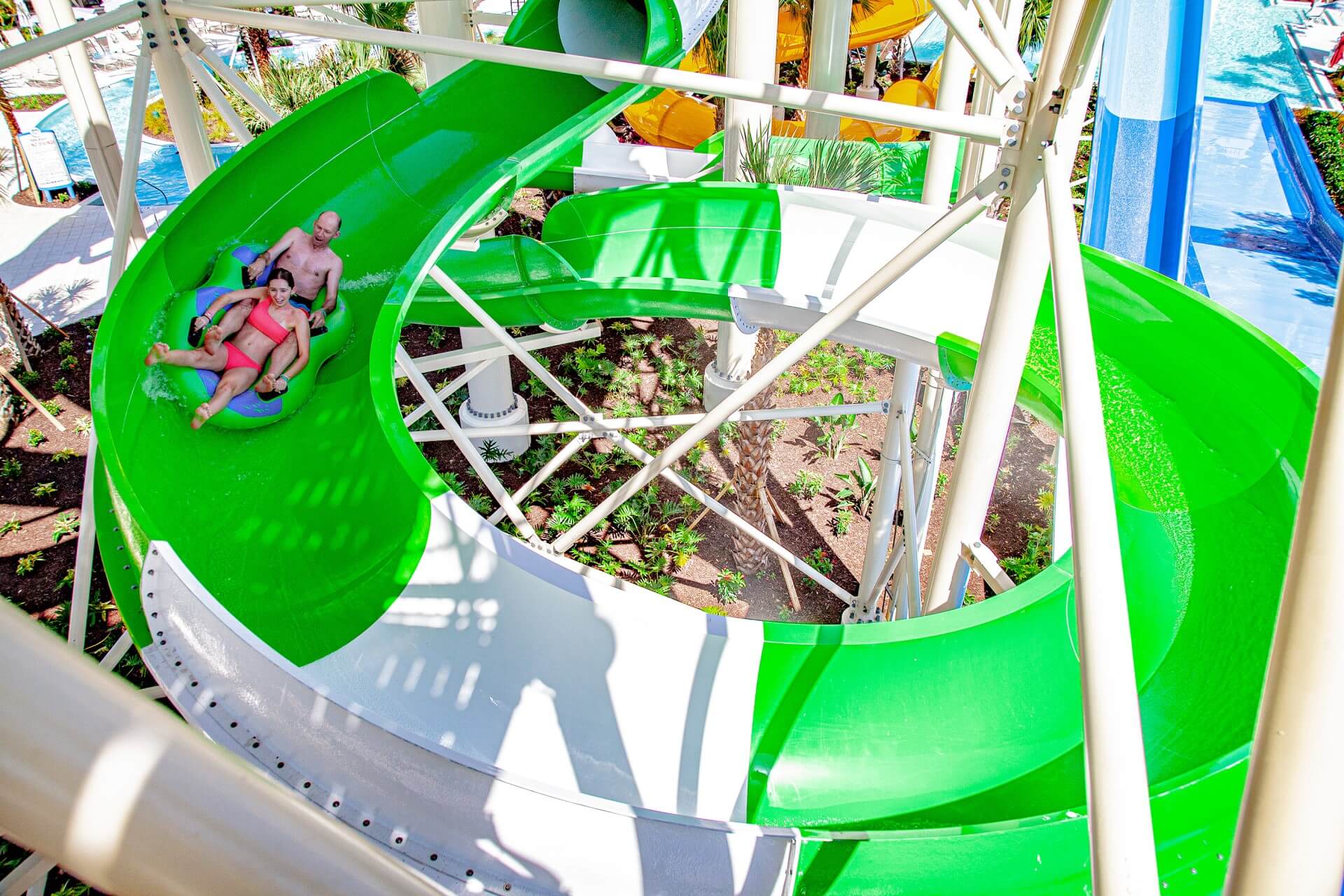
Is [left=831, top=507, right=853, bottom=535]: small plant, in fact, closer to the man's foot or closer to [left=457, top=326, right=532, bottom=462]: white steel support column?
[left=457, top=326, right=532, bottom=462]: white steel support column

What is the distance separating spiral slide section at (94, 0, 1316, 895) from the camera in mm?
2611

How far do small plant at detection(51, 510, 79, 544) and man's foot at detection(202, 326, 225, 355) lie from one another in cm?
496

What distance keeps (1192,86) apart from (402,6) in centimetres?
1265

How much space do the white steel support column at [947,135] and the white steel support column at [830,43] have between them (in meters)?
2.37

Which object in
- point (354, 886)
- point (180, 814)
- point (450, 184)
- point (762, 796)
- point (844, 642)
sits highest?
point (180, 814)

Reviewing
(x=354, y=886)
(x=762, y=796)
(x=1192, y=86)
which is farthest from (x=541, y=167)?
(x=1192, y=86)

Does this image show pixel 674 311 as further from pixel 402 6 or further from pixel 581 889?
pixel 402 6

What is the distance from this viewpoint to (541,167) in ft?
18.5

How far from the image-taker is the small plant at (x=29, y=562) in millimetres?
8258

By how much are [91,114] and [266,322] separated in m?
3.11

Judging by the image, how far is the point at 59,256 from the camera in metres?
13.5

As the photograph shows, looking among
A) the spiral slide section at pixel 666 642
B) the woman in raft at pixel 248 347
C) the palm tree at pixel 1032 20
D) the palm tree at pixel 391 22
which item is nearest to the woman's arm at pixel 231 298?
the woman in raft at pixel 248 347

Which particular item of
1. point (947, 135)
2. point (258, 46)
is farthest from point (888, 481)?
point (258, 46)

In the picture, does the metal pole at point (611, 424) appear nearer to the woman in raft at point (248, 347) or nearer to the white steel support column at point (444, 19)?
the woman in raft at point (248, 347)
